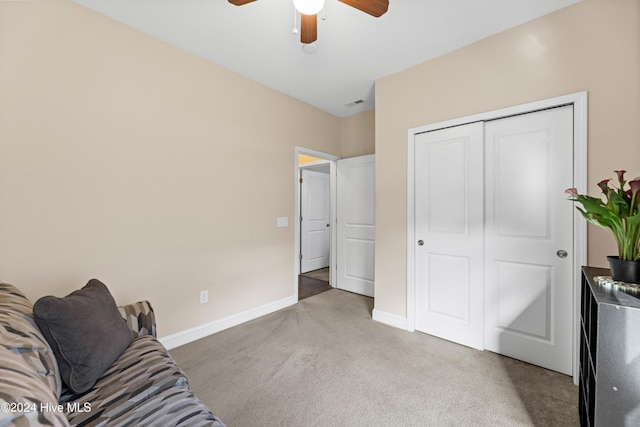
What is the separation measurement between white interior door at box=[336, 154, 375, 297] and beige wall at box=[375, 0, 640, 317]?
0.81 m

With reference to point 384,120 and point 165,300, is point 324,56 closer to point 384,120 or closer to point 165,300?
point 384,120

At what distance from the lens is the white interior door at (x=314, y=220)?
17.0 feet

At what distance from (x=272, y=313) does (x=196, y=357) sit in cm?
107

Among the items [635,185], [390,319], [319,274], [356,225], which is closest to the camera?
[635,185]

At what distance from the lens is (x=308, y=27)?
164 centimetres

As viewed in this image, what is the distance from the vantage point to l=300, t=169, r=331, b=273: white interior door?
5.18 m

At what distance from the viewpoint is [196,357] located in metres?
2.25

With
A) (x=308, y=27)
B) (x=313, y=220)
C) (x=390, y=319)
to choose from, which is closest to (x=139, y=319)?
(x=308, y=27)

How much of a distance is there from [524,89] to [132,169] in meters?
3.23

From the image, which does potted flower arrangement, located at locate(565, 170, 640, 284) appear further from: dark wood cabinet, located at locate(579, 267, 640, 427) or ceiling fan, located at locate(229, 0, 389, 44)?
ceiling fan, located at locate(229, 0, 389, 44)

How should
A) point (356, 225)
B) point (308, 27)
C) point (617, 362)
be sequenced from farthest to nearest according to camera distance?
point (356, 225), point (308, 27), point (617, 362)

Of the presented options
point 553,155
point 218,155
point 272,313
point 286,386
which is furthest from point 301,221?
point 553,155

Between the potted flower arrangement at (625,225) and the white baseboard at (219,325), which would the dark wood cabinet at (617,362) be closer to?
the potted flower arrangement at (625,225)

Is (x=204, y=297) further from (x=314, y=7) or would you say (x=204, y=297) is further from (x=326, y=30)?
(x=326, y=30)
